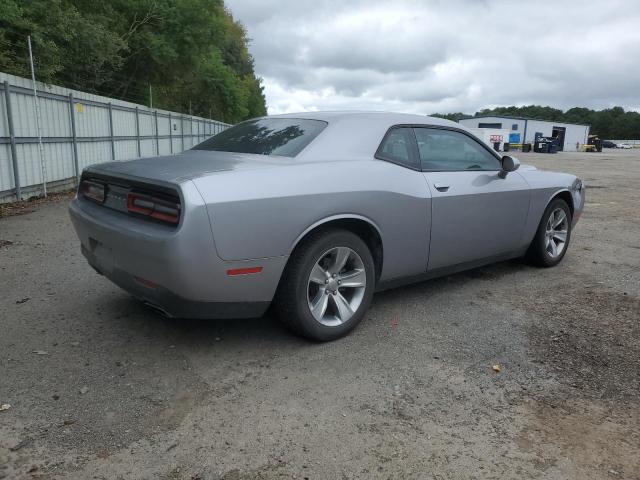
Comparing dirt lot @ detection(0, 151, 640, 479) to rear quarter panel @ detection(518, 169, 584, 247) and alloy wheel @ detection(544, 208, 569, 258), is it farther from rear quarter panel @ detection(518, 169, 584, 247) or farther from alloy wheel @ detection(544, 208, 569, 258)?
alloy wheel @ detection(544, 208, 569, 258)

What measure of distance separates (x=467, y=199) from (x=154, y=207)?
7.89 ft

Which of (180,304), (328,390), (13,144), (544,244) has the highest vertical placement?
(13,144)

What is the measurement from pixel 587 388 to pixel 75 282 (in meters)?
4.04

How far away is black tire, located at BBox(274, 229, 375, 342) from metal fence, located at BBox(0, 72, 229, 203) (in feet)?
23.7

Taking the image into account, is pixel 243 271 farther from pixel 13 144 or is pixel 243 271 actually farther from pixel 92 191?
pixel 13 144

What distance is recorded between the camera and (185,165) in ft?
10.4

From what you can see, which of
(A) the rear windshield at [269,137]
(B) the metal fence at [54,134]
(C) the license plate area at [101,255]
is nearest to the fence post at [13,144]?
(B) the metal fence at [54,134]

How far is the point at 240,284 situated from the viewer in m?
2.92

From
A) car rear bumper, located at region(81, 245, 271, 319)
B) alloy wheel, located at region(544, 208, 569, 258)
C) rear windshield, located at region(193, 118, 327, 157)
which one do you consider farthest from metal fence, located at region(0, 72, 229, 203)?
alloy wheel, located at region(544, 208, 569, 258)

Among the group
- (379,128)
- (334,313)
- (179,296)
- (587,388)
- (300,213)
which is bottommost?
(587,388)

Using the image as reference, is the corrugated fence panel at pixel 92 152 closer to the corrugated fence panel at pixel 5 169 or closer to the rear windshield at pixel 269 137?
the corrugated fence panel at pixel 5 169

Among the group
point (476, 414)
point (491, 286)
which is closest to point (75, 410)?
point (476, 414)

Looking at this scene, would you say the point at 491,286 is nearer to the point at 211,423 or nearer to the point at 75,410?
the point at 211,423

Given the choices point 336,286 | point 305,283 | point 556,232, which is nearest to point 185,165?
point 305,283
